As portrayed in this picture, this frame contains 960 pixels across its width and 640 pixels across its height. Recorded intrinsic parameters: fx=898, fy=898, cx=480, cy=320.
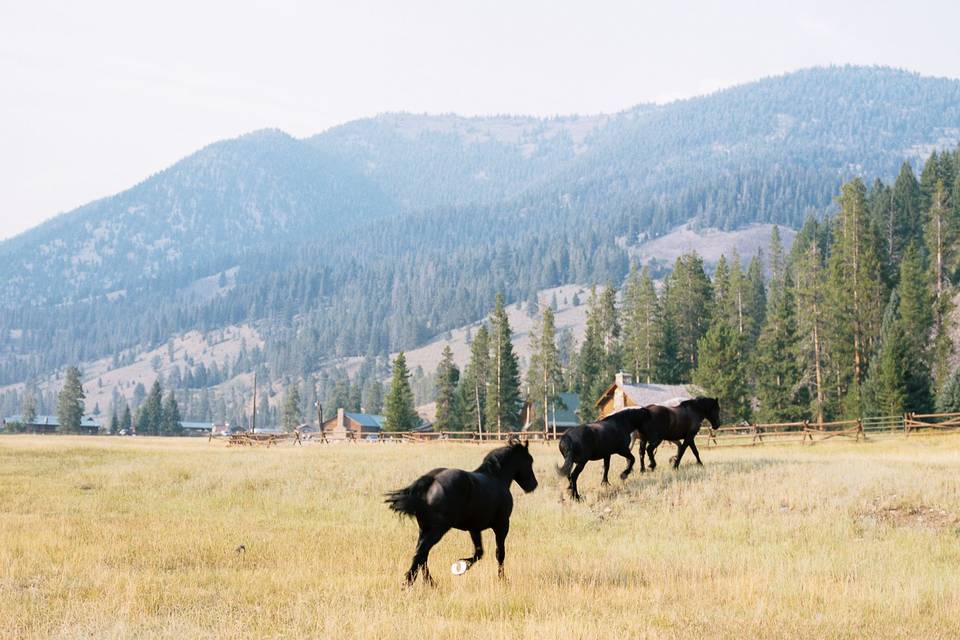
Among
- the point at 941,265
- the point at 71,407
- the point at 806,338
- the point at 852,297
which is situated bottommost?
the point at 71,407

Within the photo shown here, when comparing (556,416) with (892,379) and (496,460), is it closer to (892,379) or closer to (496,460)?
(892,379)

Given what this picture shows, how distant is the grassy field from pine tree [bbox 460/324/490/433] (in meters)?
65.3

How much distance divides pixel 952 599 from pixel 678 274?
81.4m

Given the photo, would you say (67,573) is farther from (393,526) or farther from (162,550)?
(393,526)

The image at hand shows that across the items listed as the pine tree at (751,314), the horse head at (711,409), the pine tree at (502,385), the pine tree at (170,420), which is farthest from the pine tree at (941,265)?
the pine tree at (170,420)

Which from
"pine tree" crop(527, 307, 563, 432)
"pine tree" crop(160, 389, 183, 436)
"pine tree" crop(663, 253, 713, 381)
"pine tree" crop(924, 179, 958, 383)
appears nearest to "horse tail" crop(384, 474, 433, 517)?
"pine tree" crop(924, 179, 958, 383)

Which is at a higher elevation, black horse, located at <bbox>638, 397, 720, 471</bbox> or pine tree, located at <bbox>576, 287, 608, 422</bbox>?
pine tree, located at <bbox>576, 287, 608, 422</bbox>

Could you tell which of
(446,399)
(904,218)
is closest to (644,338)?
(446,399)

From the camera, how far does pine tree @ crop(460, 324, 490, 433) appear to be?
9469cm

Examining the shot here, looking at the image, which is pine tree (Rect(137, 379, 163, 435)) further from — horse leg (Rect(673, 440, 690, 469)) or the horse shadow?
the horse shadow

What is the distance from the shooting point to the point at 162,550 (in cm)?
1568

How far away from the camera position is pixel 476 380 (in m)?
98.1

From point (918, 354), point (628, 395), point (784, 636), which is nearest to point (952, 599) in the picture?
point (784, 636)

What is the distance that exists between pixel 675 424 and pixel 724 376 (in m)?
42.0
